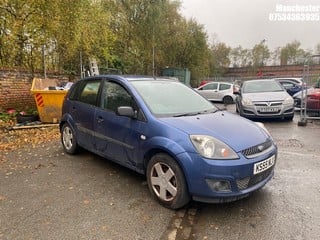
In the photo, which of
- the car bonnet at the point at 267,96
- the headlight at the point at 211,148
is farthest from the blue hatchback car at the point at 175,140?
the car bonnet at the point at 267,96

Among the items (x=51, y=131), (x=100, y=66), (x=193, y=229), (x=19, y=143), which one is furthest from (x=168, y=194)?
(x=100, y=66)

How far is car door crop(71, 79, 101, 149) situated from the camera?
4906 mm

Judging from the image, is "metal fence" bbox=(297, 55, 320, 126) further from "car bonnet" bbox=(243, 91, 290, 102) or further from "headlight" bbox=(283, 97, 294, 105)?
"car bonnet" bbox=(243, 91, 290, 102)

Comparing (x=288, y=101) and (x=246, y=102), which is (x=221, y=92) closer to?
(x=246, y=102)

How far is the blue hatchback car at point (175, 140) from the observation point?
319 centimetres

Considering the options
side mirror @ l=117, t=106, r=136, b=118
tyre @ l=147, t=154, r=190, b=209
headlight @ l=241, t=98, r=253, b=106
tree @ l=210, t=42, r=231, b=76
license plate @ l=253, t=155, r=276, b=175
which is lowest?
tyre @ l=147, t=154, r=190, b=209

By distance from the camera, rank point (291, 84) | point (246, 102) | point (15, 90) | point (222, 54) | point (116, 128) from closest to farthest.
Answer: point (116, 128)
point (246, 102)
point (15, 90)
point (291, 84)
point (222, 54)

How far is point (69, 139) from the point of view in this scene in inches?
226

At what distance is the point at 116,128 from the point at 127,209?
1216 millimetres

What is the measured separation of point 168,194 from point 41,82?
7952 mm

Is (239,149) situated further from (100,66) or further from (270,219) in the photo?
(100,66)

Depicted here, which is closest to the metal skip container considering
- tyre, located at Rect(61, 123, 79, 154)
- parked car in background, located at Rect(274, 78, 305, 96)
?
tyre, located at Rect(61, 123, 79, 154)

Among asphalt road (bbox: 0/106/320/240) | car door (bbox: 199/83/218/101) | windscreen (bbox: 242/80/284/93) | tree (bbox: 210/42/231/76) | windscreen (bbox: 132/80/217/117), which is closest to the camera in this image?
asphalt road (bbox: 0/106/320/240)

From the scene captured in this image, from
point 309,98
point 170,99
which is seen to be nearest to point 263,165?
point 170,99
